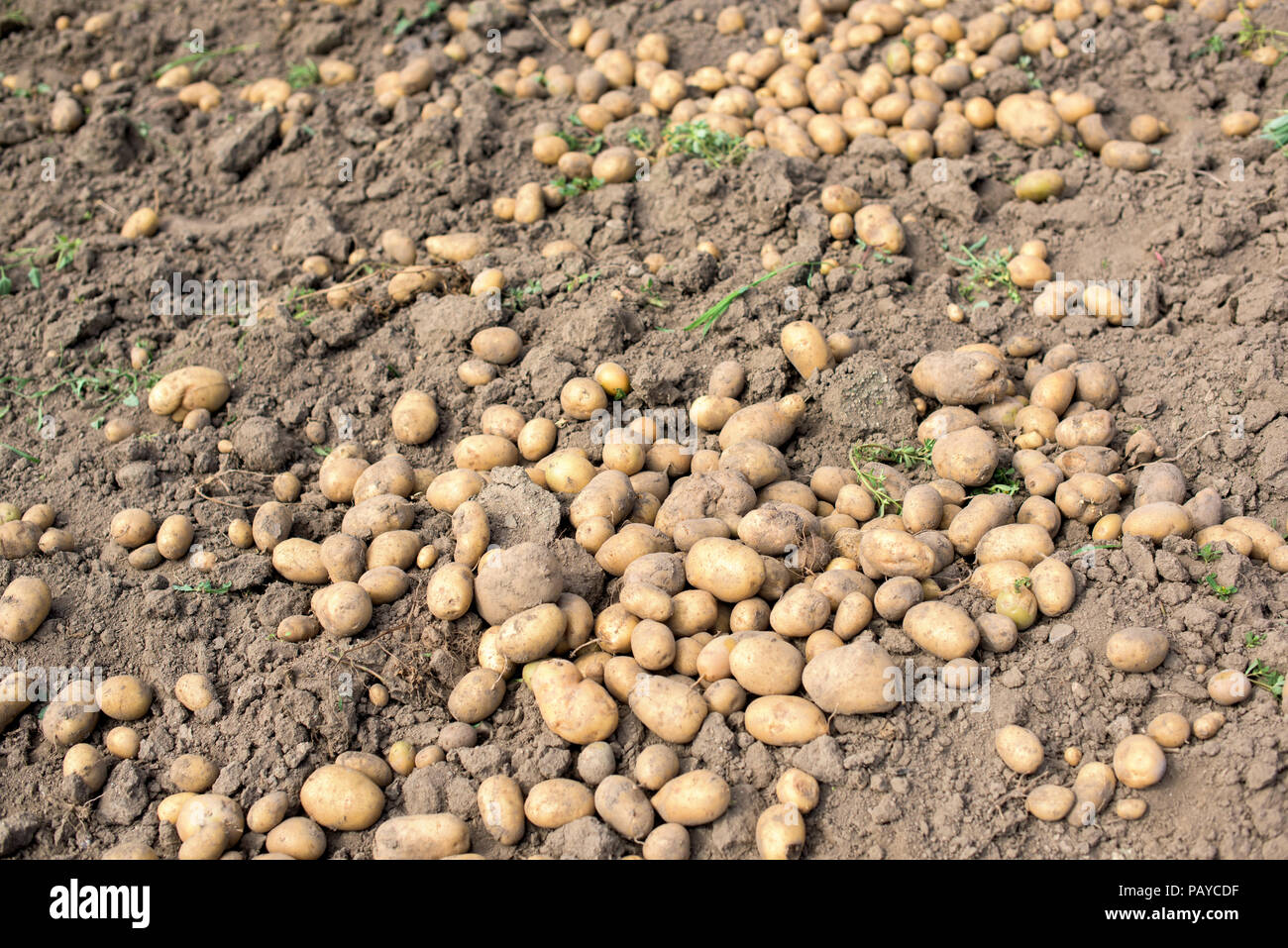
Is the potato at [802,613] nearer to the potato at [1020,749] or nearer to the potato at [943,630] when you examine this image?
the potato at [943,630]

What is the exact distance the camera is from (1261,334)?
11.7 ft

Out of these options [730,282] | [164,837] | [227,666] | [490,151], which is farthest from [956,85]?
[164,837]

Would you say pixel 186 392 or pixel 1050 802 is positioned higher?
pixel 186 392

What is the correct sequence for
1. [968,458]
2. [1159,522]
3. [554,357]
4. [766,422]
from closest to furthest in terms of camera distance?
[1159,522] < [968,458] < [766,422] < [554,357]

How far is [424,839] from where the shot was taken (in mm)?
2561

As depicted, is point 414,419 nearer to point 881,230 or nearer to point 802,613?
point 802,613

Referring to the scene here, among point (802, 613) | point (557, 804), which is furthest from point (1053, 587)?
point (557, 804)

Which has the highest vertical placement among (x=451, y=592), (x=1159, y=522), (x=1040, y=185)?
(x=451, y=592)

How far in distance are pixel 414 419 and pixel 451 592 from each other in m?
0.95

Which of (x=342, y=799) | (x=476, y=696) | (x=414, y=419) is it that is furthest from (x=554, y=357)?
(x=342, y=799)

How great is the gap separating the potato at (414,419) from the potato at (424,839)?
1.53m

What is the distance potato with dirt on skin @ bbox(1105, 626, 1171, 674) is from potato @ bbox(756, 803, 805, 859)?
966 millimetres

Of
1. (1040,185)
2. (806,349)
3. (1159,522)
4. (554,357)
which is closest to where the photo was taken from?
(1159,522)

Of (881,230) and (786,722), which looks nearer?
(786,722)
